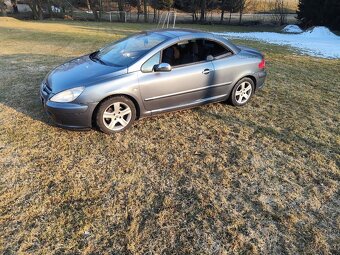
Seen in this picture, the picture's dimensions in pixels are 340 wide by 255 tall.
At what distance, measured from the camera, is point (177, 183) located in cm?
380

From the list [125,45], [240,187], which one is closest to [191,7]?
[125,45]

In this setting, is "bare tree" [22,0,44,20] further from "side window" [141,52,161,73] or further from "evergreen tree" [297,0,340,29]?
"side window" [141,52,161,73]

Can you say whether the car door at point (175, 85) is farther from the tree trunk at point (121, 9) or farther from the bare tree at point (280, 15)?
the tree trunk at point (121, 9)

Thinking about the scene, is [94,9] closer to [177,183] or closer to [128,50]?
[128,50]

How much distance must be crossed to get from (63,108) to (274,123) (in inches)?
140

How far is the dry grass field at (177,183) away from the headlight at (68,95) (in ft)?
1.95

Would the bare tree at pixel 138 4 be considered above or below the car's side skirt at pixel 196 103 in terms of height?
above

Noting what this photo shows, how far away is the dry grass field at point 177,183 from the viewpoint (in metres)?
2.99

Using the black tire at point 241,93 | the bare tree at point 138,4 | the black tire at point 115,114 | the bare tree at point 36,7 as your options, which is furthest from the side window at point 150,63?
the bare tree at point 36,7

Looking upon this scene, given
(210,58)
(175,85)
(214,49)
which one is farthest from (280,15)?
(175,85)

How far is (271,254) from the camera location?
114 inches

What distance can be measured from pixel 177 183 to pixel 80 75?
2.32m

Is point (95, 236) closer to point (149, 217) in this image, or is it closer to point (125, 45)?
point (149, 217)

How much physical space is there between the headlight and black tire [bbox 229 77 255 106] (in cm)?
289
